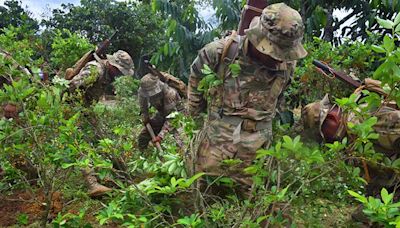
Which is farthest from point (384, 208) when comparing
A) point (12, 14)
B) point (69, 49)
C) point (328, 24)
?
point (12, 14)

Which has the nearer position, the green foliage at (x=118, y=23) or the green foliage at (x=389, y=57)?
the green foliage at (x=389, y=57)

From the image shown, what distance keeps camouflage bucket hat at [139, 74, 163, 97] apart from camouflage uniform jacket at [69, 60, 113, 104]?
53 centimetres

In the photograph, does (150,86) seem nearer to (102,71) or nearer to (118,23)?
(102,71)

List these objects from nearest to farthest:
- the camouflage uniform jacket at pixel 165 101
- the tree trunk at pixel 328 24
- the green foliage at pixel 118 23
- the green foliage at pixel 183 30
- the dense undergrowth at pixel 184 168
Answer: the dense undergrowth at pixel 184 168 → the camouflage uniform jacket at pixel 165 101 → the tree trunk at pixel 328 24 → the green foliage at pixel 183 30 → the green foliage at pixel 118 23

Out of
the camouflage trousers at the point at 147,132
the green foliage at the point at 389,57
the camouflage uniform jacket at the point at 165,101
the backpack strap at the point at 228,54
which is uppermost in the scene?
the green foliage at the point at 389,57

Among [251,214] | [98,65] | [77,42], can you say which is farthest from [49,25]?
[251,214]

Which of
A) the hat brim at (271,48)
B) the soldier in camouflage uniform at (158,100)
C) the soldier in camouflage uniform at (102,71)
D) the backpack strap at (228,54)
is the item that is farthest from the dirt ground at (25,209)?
the hat brim at (271,48)

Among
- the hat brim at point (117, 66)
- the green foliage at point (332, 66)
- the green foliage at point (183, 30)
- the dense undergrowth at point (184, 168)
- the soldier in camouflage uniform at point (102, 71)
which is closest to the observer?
the dense undergrowth at point (184, 168)

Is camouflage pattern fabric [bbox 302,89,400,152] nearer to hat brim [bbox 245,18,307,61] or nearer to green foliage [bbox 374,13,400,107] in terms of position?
hat brim [bbox 245,18,307,61]

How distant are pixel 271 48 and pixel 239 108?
52 centimetres

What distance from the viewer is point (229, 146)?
3.13m

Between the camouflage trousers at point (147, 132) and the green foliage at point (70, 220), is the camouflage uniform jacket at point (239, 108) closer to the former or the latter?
the green foliage at point (70, 220)

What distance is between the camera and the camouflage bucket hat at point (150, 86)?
5.38 m

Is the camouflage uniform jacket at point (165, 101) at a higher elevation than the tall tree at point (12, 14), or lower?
lower
